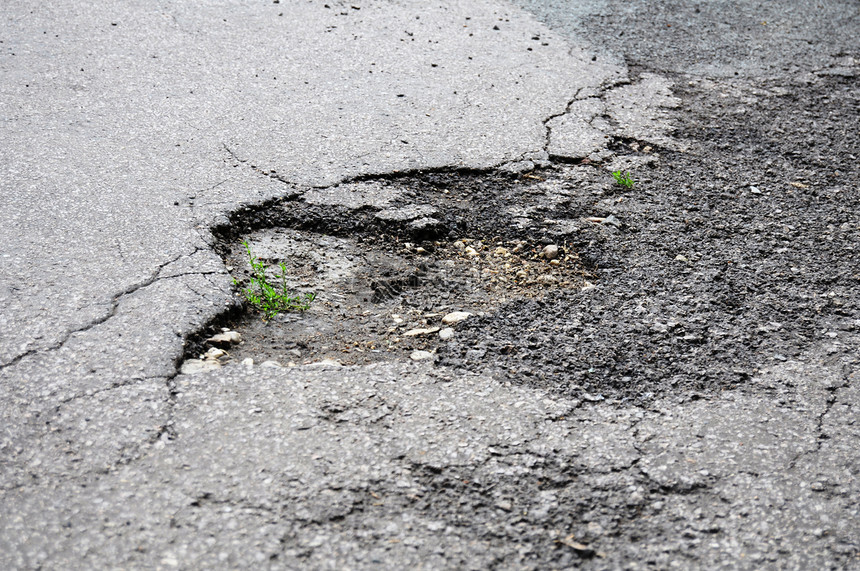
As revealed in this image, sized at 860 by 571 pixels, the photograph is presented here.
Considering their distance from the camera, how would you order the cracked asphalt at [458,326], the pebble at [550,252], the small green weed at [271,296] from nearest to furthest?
the cracked asphalt at [458,326] < the small green weed at [271,296] < the pebble at [550,252]

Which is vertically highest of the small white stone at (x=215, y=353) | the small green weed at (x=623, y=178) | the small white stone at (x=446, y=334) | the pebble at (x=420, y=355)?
the small green weed at (x=623, y=178)

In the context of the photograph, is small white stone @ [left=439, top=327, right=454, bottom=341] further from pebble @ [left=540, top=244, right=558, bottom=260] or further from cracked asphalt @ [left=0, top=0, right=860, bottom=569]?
pebble @ [left=540, top=244, right=558, bottom=260]

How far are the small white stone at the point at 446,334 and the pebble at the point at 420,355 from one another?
4.2 inches

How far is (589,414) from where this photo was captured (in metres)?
2.29

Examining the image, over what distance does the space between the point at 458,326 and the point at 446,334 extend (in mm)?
69

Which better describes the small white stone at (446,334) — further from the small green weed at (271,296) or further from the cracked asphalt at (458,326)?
the small green weed at (271,296)

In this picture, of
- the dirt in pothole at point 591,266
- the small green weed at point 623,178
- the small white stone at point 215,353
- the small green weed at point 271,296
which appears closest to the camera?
the small white stone at point 215,353

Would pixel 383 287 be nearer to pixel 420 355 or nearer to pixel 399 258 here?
pixel 399 258

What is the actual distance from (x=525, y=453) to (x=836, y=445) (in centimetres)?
99

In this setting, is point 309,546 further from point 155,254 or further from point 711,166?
point 711,166

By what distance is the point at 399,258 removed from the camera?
3.13 meters

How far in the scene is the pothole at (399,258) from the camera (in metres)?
2.62

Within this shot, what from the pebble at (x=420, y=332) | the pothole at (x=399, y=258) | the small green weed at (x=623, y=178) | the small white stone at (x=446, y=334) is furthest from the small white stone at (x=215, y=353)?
the small green weed at (x=623, y=178)

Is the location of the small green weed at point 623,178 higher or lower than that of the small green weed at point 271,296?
higher
